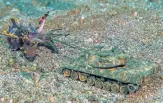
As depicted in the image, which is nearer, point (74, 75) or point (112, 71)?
point (112, 71)

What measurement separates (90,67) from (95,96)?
114 centimetres

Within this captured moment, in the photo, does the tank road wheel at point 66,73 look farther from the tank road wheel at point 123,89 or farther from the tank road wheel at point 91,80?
the tank road wheel at point 123,89

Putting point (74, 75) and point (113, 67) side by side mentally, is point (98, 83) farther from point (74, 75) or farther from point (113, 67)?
point (74, 75)

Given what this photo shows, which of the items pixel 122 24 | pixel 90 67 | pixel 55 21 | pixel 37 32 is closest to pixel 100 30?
pixel 122 24

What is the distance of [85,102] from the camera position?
1302 cm

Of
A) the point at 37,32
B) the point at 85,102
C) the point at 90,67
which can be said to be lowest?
the point at 85,102

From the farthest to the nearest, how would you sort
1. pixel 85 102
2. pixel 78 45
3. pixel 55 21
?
1. pixel 55 21
2. pixel 78 45
3. pixel 85 102

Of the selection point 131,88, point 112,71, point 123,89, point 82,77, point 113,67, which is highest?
point 113,67

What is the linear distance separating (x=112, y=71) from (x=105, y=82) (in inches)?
21.4

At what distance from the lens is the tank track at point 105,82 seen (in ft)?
42.6

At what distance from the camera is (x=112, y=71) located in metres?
13.3

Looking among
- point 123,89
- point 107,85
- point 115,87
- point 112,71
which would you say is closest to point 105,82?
point 107,85

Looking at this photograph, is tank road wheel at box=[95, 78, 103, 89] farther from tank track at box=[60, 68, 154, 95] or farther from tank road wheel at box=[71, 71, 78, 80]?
tank road wheel at box=[71, 71, 78, 80]

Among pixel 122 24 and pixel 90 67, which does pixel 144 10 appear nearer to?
pixel 122 24
